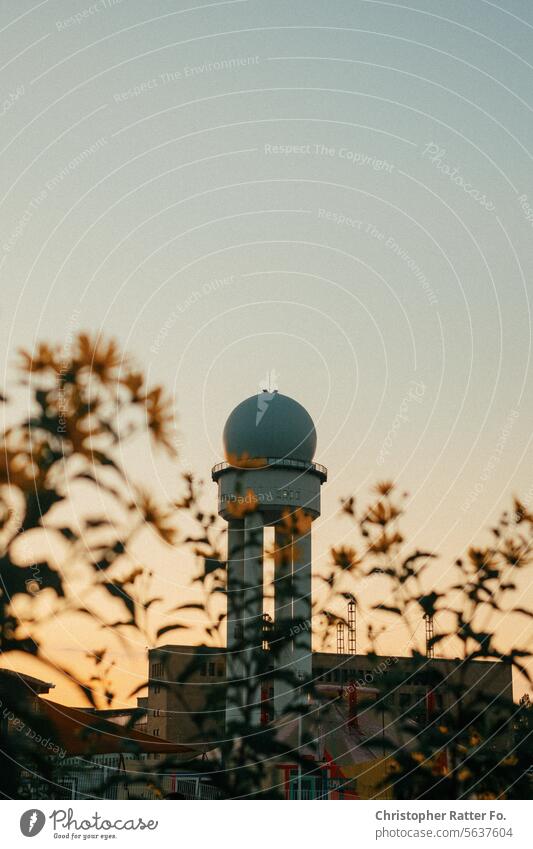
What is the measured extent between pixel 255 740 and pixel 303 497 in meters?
43.9

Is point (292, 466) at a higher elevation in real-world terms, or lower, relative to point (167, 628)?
higher

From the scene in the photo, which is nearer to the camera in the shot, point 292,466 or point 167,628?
point 167,628

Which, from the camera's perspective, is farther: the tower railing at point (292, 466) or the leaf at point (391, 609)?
the tower railing at point (292, 466)

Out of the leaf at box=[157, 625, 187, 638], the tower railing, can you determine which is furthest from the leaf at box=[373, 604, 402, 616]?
the tower railing

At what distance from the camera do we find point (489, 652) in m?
8.21

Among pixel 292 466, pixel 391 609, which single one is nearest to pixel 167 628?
pixel 391 609

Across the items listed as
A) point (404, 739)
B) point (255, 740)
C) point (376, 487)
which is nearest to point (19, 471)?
point (255, 740)

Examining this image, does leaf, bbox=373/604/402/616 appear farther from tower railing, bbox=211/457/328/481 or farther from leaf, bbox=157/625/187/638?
tower railing, bbox=211/457/328/481

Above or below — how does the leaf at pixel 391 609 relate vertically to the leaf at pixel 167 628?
above

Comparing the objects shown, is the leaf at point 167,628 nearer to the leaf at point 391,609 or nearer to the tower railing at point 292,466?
the leaf at point 391,609

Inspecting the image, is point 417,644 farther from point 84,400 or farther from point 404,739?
point 84,400

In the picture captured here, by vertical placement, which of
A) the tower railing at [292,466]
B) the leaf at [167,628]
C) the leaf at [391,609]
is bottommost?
the leaf at [167,628]

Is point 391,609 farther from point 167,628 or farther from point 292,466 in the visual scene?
point 292,466

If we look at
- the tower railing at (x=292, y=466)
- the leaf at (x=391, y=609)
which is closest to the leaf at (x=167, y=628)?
the leaf at (x=391, y=609)
